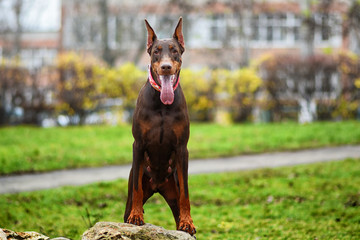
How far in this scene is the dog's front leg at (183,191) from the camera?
14.0 ft

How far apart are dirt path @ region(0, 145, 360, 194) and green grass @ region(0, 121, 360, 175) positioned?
0.41 m

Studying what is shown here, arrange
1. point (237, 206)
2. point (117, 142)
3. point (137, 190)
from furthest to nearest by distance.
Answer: point (117, 142), point (237, 206), point (137, 190)

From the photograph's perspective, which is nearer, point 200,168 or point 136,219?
point 136,219

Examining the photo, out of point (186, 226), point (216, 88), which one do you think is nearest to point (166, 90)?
point (186, 226)

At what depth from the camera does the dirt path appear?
9156 millimetres

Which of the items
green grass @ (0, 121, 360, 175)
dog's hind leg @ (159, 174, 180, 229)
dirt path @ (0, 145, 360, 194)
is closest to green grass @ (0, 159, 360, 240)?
dirt path @ (0, 145, 360, 194)

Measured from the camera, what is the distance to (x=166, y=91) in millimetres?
4055

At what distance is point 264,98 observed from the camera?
58.6 feet

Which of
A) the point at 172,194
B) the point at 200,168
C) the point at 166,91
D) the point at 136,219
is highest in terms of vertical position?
the point at 166,91

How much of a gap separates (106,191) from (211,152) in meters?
4.39

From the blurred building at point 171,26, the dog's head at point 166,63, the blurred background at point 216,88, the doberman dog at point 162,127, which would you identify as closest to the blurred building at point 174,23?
the blurred building at point 171,26

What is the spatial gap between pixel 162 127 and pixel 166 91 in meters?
0.33

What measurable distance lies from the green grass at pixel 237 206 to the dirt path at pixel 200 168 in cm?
74

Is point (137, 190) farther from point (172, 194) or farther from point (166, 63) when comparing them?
point (166, 63)
